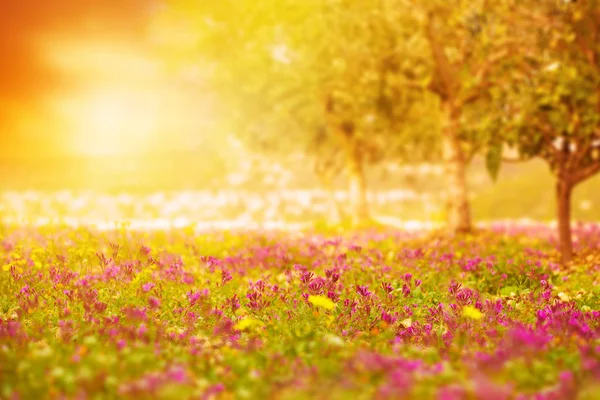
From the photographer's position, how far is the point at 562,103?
1595cm

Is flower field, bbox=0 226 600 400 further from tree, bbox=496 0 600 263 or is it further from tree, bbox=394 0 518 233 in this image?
tree, bbox=394 0 518 233

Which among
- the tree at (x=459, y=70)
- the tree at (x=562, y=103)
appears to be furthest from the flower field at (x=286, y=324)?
the tree at (x=459, y=70)

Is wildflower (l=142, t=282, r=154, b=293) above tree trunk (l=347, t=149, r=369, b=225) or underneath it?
underneath

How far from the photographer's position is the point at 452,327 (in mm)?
7488

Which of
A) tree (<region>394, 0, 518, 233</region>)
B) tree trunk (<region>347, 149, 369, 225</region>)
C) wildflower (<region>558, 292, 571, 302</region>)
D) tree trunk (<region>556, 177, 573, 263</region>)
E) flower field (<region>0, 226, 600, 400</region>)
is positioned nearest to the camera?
flower field (<region>0, 226, 600, 400</region>)

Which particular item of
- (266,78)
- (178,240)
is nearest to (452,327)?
(178,240)

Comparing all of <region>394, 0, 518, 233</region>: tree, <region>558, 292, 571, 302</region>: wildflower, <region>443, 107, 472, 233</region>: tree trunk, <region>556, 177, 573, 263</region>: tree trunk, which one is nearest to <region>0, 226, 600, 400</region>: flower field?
<region>558, 292, 571, 302</region>: wildflower

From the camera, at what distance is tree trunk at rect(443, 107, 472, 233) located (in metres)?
21.3

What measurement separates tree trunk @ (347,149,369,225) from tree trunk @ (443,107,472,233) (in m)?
7.66

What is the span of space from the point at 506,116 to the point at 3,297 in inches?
475

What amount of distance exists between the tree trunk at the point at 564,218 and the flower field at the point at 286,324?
3.71ft

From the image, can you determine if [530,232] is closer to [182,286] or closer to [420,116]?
[420,116]

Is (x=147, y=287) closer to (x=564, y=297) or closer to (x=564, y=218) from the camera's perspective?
(x=564, y=297)

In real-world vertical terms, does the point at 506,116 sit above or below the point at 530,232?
above
